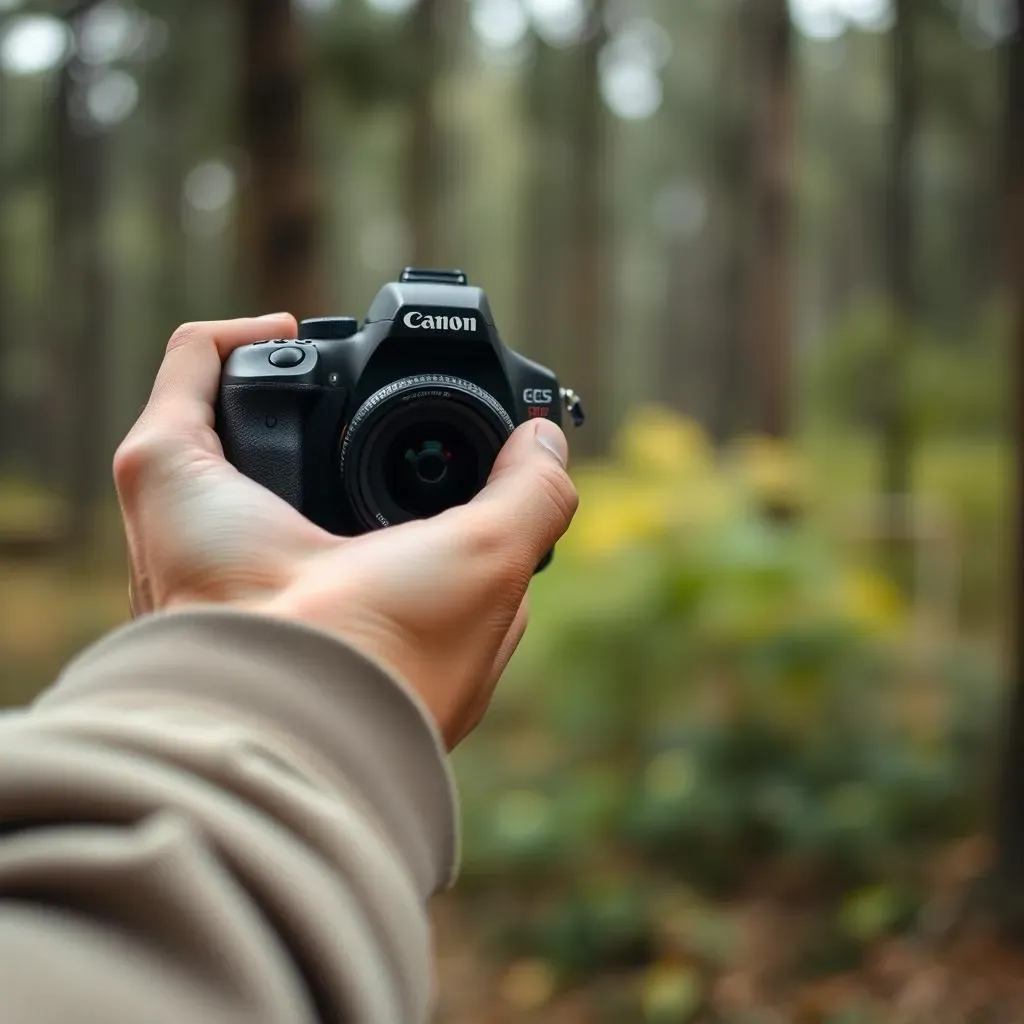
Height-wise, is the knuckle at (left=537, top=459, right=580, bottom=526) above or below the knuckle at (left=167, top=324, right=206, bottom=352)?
below

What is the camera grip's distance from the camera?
0.89 m

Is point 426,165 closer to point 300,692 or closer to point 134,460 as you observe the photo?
point 134,460

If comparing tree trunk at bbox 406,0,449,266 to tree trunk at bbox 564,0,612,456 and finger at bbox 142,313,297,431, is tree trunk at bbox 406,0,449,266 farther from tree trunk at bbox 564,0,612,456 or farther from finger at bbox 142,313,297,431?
finger at bbox 142,313,297,431

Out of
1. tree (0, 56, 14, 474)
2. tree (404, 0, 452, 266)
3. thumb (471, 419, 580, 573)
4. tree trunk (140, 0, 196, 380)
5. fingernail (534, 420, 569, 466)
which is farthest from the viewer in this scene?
tree (0, 56, 14, 474)

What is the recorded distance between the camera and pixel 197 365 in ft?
2.95

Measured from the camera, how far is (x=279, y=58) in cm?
259

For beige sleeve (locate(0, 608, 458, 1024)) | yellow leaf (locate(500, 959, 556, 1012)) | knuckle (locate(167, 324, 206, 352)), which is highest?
knuckle (locate(167, 324, 206, 352))

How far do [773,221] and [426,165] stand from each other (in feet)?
8.46

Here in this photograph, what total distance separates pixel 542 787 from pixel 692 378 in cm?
1653

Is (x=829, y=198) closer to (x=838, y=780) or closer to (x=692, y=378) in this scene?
(x=692, y=378)

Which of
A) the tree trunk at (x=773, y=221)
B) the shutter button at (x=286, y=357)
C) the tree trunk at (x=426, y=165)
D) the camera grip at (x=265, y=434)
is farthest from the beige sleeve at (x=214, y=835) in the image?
the tree trunk at (x=426, y=165)

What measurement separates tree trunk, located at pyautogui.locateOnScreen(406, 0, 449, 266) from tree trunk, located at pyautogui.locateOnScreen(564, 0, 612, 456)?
1.35 m

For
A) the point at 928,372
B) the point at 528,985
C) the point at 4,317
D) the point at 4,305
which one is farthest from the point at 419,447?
the point at 4,317

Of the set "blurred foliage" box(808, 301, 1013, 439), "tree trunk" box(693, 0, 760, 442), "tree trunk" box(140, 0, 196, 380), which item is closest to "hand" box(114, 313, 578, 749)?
"tree trunk" box(140, 0, 196, 380)
